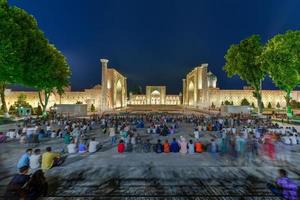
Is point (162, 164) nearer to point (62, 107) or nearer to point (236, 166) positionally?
point (236, 166)

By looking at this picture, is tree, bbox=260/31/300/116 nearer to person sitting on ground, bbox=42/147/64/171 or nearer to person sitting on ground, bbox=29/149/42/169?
person sitting on ground, bbox=42/147/64/171

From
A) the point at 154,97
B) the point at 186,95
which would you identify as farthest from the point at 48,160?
the point at 154,97

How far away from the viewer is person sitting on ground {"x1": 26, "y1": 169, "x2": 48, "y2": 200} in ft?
17.0

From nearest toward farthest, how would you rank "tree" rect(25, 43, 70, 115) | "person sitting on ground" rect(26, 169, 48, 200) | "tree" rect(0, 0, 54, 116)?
"person sitting on ground" rect(26, 169, 48, 200), "tree" rect(0, 0, 54, 116), "tree" rect(25, 43, 70, 115)

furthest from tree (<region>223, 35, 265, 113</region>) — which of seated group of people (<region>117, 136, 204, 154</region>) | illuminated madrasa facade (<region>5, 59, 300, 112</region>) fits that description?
seated group of people (<region>117, 136, 204, 154</region>)

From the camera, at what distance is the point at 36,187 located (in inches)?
214

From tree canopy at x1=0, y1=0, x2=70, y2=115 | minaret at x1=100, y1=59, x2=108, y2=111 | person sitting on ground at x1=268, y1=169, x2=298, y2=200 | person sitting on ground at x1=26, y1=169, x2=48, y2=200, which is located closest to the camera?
person sitting on ground at x1=26, y1=169, x2=48, y2=200

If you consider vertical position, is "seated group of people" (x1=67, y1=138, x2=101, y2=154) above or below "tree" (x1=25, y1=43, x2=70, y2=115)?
below

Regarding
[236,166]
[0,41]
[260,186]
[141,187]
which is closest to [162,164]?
[141,187]

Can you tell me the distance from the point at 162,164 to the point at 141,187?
2.55 m

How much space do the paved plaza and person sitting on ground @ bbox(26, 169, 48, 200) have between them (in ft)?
1.68

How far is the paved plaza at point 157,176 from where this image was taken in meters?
6.18

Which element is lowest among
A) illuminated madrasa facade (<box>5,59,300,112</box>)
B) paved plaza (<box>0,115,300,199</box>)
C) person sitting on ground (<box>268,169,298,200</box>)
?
paved plaza (<box>0,115,300,199</box>)

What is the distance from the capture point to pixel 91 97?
65.5 meters
